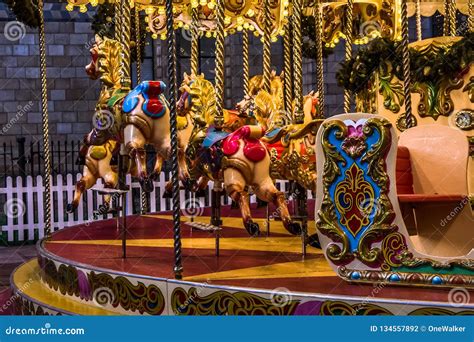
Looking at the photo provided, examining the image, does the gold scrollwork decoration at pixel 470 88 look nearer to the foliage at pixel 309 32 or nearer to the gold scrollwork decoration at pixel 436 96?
the gold scrollwork decoration at pixel 436 96

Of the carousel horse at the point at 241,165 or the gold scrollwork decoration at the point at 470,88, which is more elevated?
the gold scrollwork decoration at the point at 470,88

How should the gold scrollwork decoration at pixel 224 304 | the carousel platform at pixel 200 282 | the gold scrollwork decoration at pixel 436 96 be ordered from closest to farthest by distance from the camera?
the carousel platform at pixel 200 282 < the gold scrollwork decoration at pixel 224 304 < the gold scrollwork decoration at pixel 436 96

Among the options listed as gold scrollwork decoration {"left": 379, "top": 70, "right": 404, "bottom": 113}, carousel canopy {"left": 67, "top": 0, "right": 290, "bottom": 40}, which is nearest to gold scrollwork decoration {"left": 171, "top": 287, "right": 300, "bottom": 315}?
gold scrollwork decoration {"left": 379, "top": 70, "right": 404, "bottom": 113}

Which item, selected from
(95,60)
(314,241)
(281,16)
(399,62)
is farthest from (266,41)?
(281,16)

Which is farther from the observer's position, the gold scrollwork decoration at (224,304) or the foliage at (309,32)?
the foliage at (309,32)

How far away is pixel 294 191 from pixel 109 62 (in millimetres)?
2216

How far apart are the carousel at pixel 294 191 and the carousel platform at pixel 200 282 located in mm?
11

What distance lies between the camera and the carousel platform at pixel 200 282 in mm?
4000

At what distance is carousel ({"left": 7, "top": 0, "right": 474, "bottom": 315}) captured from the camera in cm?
427

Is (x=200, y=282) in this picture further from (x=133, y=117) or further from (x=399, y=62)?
(x=399, y=62)

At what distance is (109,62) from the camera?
7.36 meters

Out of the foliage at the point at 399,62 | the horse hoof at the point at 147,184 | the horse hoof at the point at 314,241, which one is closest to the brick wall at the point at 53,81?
the horse hoof at the point at 147,184

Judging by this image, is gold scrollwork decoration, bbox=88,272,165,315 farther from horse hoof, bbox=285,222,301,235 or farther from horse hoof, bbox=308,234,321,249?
horse hoof, bbox=308,234,321,249

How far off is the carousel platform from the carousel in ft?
0.03
